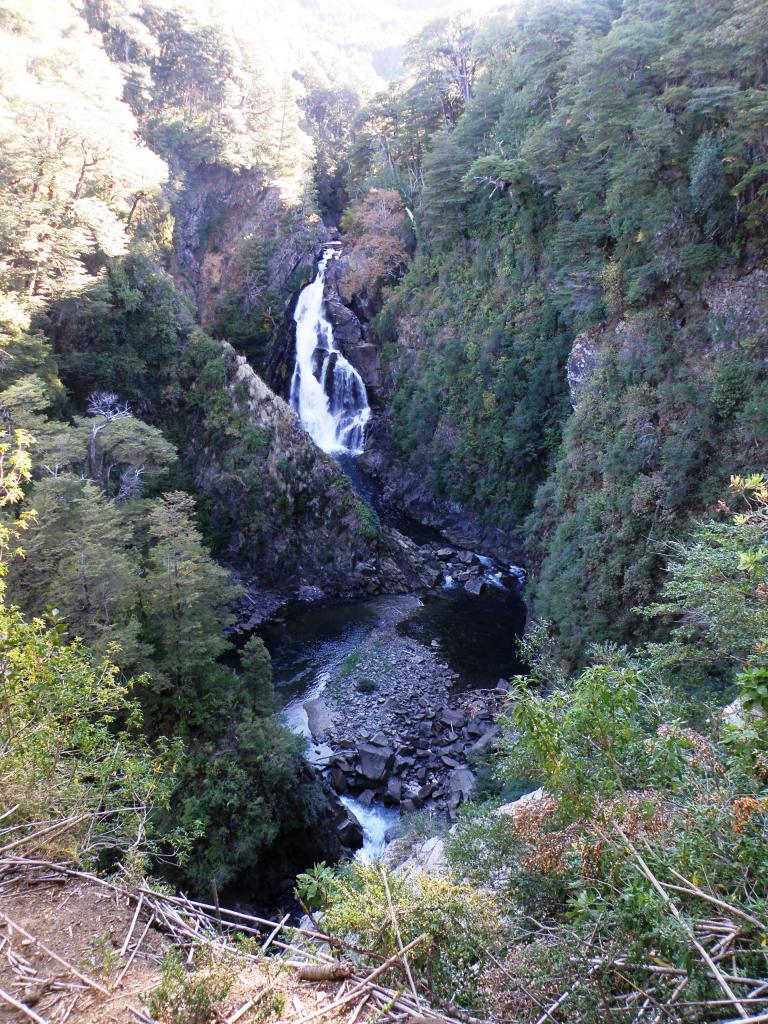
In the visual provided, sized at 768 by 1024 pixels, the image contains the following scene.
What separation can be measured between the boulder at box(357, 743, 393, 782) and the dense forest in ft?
0.83

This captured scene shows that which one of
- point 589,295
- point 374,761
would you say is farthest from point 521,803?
point 589,295

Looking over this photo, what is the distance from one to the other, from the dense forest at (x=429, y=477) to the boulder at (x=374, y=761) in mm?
254

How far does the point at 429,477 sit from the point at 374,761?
55.4 feet

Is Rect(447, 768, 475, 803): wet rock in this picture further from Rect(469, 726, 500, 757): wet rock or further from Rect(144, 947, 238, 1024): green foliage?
Rect(144, 947, 238, 1024): green foliage

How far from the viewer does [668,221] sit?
54.0ft

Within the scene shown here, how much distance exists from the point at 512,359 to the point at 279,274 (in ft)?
64.2

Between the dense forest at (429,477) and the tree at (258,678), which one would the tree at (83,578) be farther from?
the tree at (258,678)

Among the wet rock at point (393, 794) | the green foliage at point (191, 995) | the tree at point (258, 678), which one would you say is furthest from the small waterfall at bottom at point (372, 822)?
the green foliage at point (191, 995)

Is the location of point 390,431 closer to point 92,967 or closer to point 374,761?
point 374,761

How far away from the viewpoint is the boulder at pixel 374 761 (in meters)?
14.8

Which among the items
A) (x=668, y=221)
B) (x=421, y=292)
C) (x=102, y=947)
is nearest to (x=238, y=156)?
(x=421, y=292)

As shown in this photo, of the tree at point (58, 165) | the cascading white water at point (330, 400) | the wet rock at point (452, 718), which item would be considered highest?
the tree at point (58, 165)

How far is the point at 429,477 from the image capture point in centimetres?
2945

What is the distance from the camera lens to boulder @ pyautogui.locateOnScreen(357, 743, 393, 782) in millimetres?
14844
